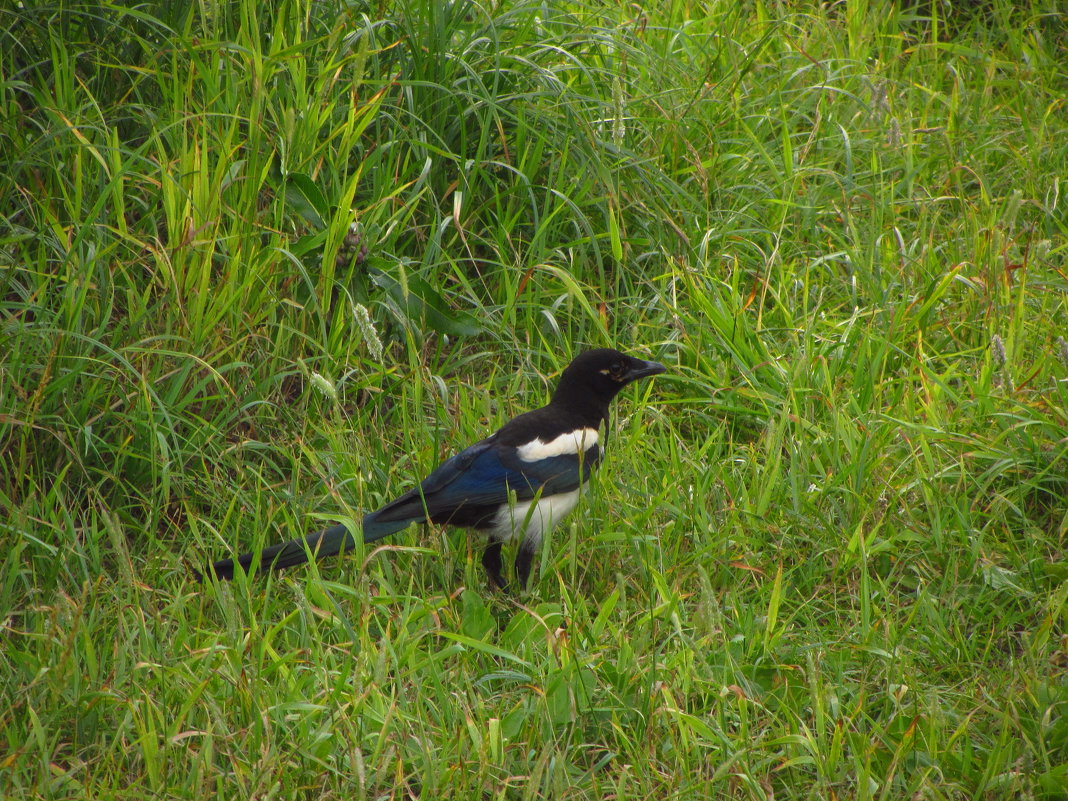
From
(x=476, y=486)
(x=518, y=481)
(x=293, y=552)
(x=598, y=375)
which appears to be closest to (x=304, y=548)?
(x=293, y=552)

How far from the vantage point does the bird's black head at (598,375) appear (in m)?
3.49

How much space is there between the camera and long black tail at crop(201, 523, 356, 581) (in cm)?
295

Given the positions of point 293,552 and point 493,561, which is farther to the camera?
point 493,561

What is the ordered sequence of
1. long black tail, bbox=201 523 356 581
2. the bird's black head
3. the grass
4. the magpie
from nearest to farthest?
the grass
long black tail, bbox=201 523 356 581
the magpie
the bird's black head

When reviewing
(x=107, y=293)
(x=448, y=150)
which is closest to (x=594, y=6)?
(x=448, y=150)

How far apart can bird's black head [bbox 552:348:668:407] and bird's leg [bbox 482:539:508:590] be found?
0.47 metres

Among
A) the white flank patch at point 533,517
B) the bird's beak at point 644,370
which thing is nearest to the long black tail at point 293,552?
the white flank patch at point 533,517

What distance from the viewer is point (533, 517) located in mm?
3295

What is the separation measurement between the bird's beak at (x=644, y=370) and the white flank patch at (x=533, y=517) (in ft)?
1.31

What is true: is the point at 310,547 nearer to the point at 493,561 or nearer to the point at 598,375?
the point at 493,561

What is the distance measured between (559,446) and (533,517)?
0.68 ft

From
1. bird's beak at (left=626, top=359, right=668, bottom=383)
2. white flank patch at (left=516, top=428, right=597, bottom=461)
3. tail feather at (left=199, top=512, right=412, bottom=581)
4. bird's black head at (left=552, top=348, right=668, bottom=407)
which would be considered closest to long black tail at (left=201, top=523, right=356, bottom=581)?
tail feather at (left=199, top=512, right=412, bottom=581)

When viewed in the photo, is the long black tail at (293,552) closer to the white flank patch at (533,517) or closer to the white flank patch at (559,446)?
the white flank patch at (533,517)

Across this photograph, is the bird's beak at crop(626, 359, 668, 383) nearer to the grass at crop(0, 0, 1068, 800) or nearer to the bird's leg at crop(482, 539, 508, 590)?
the grass at crop(0, 0, 1068, 800)
